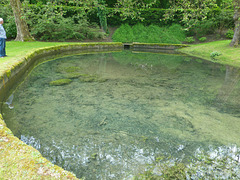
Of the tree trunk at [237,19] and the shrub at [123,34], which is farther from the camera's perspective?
the shrub at [123,34]

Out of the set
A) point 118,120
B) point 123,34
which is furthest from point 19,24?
point 118,120

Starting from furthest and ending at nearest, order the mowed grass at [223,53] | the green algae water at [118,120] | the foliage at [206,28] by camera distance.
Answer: the foliage at [206,28] → the mowed grass at [223,53] → the green algae water at [118,120]

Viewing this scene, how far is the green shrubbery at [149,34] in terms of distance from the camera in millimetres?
19484

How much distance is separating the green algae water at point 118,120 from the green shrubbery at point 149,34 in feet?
46.2

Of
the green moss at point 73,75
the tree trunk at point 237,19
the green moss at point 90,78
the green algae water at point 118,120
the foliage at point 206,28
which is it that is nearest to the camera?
the green algae water at point 118,120

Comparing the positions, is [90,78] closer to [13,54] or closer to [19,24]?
[13,54]

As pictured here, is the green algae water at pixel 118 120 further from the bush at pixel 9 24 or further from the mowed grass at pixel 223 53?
the bush at pixel 9 24

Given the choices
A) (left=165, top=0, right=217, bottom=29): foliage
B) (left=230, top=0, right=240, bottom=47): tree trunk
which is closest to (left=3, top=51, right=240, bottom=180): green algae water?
(left=165, top=0, right=217, bottom=29): foliage

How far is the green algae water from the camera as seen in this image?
8.61 feet

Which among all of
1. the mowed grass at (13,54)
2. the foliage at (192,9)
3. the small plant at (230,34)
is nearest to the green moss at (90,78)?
the mowed grass at (13,54)

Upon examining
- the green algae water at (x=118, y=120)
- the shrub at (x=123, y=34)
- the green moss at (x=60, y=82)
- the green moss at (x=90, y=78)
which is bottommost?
the green algae water at (x=118, y=120)

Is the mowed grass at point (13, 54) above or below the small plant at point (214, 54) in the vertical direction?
above

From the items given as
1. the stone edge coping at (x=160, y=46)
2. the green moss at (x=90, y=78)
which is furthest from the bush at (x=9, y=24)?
the green moss at (x=90, y=78)

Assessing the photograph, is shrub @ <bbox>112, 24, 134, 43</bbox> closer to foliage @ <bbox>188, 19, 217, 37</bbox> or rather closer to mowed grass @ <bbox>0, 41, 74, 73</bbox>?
foliage @ <bbox>188, 19, 217, 37</bbox>
